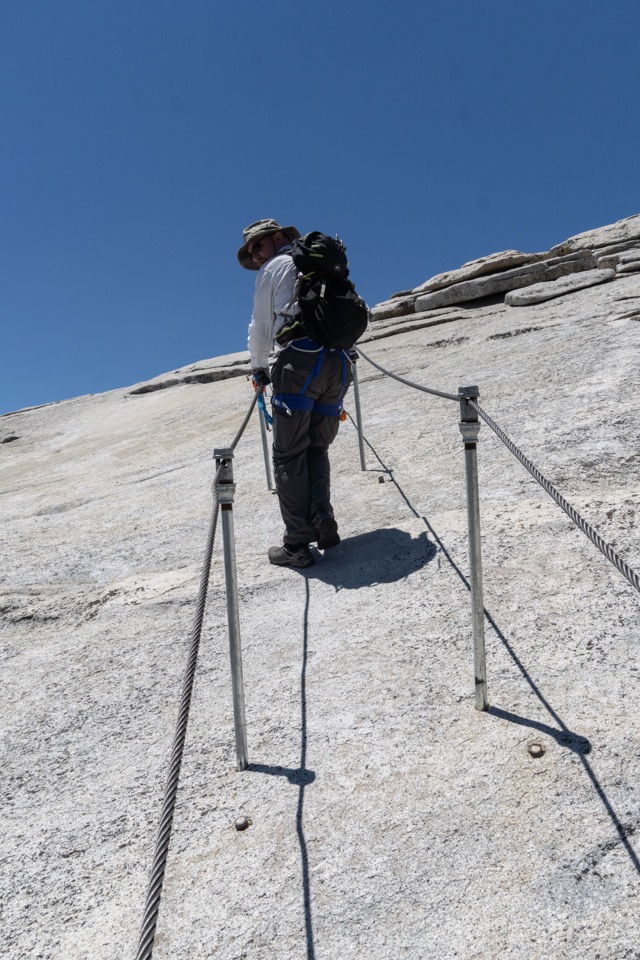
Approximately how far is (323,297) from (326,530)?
183 centimetres

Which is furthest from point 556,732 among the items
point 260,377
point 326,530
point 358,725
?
point 260,377

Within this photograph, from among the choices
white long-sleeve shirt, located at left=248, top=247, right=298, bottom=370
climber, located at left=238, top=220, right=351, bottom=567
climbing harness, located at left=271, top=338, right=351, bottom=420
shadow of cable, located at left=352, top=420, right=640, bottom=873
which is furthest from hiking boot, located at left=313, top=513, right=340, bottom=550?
shadow of cable, located at left=352, top=420, right=640, bottom=873

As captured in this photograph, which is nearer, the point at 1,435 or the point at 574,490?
the point at 574,490

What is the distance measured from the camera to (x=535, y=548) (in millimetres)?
4863

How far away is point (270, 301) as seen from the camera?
5.68m

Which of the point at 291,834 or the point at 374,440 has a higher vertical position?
the point at 374,440

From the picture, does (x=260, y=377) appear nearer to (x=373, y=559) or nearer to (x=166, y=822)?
(x=373, y=559)

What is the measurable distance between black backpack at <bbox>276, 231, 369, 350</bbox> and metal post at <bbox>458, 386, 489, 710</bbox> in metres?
2.17

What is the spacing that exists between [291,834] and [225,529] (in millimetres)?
1317

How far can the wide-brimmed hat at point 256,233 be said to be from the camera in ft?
19.4

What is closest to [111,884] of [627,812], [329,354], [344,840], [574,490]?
[344,840]

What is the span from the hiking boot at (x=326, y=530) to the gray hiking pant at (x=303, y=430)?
0.19 feet

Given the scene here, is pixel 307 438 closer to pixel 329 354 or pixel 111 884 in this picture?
pixel 329 354

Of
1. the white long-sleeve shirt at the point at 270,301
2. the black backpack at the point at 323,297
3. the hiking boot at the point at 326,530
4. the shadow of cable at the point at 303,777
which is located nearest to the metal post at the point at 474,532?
the shadow of cable at the point at 303,777
